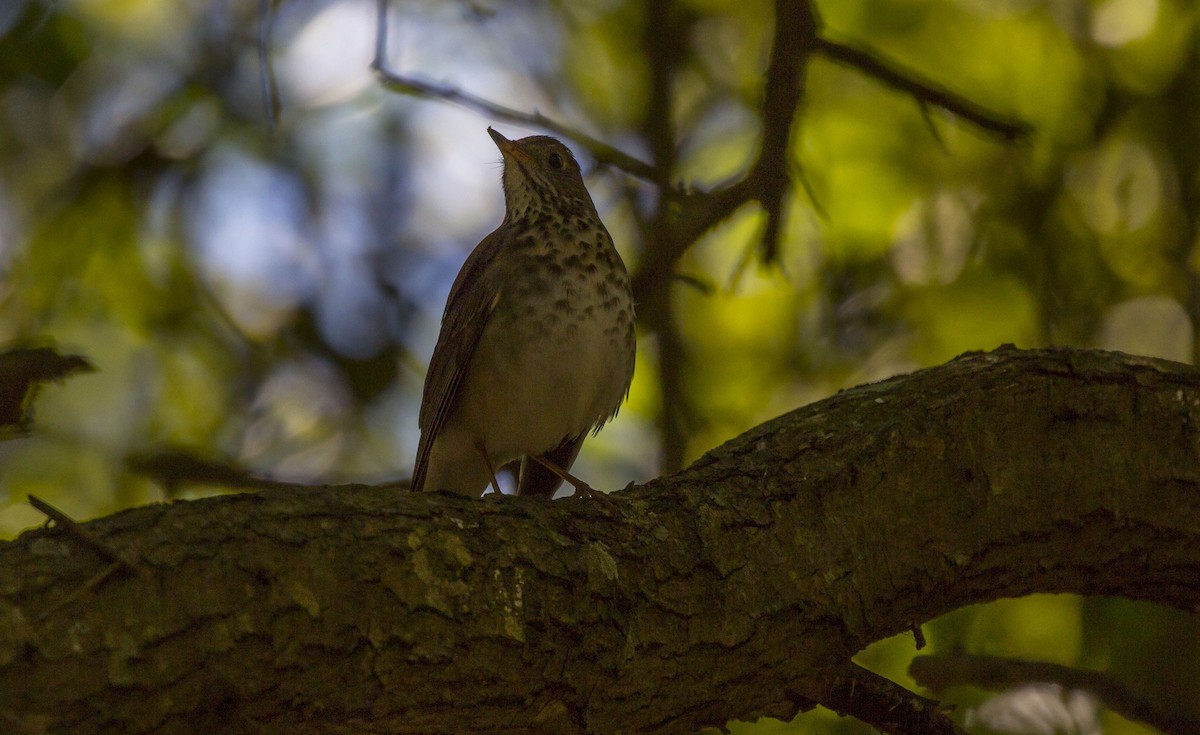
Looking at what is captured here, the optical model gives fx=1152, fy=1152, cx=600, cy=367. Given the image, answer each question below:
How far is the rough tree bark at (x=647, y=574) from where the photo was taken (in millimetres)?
2238

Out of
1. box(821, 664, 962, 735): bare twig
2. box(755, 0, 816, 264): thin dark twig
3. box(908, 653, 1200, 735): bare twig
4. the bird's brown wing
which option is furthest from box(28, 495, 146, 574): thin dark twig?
box(908, 653, 1200, 735): bare twig

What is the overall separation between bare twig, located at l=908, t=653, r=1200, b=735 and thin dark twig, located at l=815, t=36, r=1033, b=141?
169cm

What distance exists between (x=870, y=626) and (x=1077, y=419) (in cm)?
98

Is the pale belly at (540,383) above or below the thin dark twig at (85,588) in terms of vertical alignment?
above

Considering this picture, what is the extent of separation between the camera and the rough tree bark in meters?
2.24

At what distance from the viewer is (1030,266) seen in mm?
5883

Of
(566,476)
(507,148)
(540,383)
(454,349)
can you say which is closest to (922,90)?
(540,383)

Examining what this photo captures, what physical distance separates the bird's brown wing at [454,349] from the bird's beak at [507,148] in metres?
0.72

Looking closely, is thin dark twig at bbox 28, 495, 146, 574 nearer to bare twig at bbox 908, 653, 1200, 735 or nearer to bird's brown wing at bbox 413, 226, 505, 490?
bird's brown wing at bbox 413, 226, 505, 490

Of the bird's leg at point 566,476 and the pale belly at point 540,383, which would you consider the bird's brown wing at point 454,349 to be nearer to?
the pale belly at point 540,383

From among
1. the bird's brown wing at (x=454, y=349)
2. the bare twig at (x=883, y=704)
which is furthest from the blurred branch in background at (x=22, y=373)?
the bare twig at (x=883, y=704)

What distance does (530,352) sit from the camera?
4.60 metres

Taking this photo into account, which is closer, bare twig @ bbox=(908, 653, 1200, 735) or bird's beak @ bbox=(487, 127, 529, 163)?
bare twig @ bbox=(908, 653, 1200, 735)

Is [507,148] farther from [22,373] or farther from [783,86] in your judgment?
[22,373]
